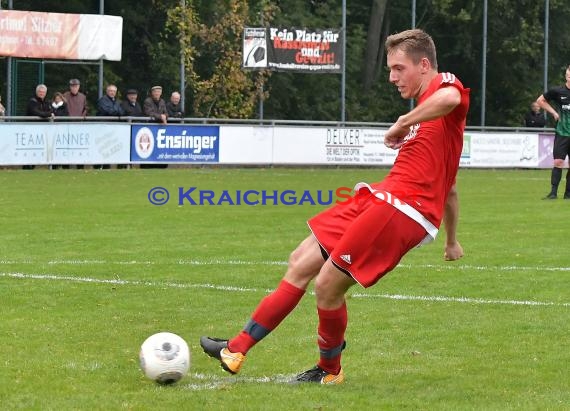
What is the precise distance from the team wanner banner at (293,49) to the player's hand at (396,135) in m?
27.1

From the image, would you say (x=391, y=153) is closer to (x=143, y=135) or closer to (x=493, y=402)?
(x=143, y=135)

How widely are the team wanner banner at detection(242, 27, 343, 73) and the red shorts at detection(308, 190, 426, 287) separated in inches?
1069

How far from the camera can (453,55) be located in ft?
151

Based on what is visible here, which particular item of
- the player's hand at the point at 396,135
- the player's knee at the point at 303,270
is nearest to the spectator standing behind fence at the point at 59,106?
the player's knee at the point at 303,270

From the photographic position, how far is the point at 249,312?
30.0 ft

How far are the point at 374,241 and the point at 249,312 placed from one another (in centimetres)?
290

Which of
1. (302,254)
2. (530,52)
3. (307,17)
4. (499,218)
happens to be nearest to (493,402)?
(302,254)

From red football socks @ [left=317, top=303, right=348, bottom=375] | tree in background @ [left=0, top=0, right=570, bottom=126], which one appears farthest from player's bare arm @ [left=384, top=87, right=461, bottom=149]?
tree in background @ [left=0, top=0, right=570, bottom=126]

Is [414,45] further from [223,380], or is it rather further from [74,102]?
[74,102]

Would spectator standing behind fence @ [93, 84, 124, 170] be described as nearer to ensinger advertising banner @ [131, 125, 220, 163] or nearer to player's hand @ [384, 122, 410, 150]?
ensinger advertising banner @ [131, 125, 220, 163]

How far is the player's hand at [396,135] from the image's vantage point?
20.6 ft

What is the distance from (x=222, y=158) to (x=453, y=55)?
63.3 feet

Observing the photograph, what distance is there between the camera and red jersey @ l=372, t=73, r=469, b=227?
648cm

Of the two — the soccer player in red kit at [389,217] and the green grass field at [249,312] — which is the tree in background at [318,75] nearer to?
the green grass field at [249,312]
